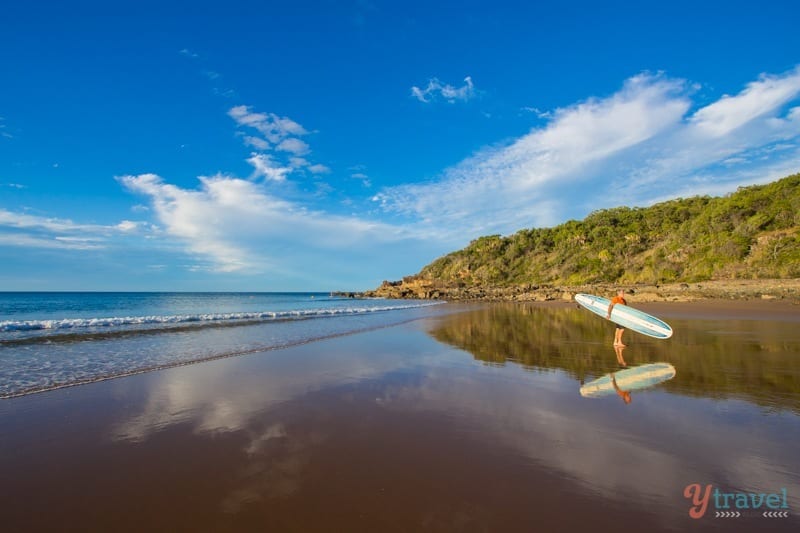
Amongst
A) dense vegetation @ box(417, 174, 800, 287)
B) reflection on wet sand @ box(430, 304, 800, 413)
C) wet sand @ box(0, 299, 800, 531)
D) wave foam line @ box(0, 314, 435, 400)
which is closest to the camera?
wet sand @ box(0, 299, 800, 531)

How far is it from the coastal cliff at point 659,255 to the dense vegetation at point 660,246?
125 millimetres

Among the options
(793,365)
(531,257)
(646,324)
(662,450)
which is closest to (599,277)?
(531,257)

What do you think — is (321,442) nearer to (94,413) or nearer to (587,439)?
(587,439)

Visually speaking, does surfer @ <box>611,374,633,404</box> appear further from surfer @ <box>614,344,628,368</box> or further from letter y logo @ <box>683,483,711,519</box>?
letter y logo @ <box>683,483,711,519</box>

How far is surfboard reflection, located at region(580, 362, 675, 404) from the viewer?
684cm

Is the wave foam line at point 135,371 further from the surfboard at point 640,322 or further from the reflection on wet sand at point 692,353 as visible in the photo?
the surfboard at point 640,322

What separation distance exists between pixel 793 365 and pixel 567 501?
9420 mm

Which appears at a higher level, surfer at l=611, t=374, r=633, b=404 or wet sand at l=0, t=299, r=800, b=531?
wet sand at l=0, t=299, r=800, b=531

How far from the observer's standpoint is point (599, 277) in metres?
53.1

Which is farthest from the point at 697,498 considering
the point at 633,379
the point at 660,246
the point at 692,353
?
the point at 660,246

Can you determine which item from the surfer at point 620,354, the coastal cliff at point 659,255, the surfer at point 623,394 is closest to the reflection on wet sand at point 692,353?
the surfer at point 620,354

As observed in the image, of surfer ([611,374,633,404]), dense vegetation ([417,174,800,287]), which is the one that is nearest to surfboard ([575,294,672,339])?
surfer ([611,374,633,404])

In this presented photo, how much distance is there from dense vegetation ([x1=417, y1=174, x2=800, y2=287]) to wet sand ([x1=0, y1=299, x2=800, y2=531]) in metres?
35.1

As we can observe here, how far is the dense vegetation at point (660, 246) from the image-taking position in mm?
34281
